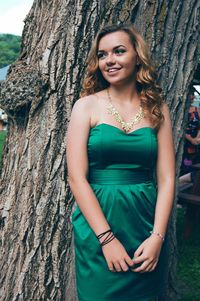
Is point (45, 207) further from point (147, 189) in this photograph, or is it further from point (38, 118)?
point (147, 189)

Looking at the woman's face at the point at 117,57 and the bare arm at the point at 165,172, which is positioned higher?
the woman's face at the point at 117,57

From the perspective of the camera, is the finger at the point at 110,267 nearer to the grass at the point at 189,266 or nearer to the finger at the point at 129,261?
the finger at the point at 129,261

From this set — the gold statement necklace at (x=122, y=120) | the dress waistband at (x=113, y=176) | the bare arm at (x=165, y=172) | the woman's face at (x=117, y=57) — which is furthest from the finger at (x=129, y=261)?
the woman's face at (x=117, y=57)

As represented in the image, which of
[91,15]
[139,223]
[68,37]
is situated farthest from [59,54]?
[139,223]

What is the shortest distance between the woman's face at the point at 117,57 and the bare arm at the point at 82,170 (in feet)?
0.68

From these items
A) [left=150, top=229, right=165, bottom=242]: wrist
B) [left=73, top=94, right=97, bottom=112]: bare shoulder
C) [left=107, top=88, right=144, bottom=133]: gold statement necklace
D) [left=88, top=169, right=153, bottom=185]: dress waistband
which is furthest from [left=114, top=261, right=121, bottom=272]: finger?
[left=73, top=94, right=97, bottom=112]: bare shoulder

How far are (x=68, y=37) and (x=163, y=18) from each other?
575 mm

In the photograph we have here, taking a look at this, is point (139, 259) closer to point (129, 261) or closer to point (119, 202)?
point (129, 261)

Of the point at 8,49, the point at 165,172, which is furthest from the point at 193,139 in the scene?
the point at 8,49

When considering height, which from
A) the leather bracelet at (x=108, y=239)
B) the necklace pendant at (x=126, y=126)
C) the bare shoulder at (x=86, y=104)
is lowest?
the leather bracelet at (x=108, y=239)

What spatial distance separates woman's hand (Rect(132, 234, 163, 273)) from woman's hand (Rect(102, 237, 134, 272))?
0.21 ft

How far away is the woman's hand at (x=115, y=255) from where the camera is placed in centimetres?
221

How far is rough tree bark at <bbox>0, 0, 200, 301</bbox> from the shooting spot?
2.78 m

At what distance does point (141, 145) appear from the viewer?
89.6 inches
